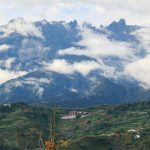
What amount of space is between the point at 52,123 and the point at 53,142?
294 cm

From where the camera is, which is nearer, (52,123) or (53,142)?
(53,142)

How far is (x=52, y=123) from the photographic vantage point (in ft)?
142

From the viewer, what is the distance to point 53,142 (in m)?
40.6
